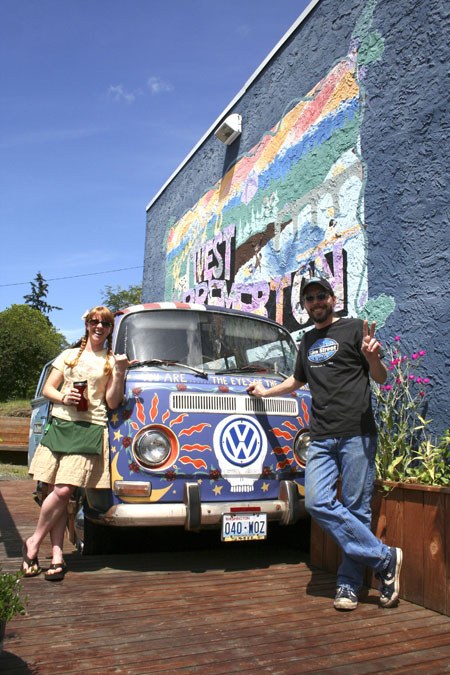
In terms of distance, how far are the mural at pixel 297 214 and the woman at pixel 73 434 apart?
272cm

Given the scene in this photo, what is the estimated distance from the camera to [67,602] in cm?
331

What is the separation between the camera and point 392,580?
329 centimetres

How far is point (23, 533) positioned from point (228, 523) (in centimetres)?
271

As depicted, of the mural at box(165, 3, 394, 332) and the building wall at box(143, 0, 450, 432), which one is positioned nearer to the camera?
the building wall at box(143, 0, 450, 432)

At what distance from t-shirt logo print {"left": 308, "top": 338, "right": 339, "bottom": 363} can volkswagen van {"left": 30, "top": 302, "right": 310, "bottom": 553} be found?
699mm

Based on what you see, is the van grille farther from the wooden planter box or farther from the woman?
the wooden planter box

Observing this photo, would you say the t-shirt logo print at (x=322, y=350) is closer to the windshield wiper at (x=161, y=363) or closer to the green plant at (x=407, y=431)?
the green plant at (x=407, y=431)

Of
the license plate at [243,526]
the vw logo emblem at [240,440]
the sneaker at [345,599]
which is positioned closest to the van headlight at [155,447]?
the vw logo emblem at [240,440]

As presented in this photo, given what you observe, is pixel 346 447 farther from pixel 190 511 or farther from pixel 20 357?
A: pixel 20 357

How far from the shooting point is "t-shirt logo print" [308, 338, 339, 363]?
11.6 ft

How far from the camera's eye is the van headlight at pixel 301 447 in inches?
167

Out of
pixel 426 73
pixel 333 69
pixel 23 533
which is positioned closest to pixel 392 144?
pixel 426 73

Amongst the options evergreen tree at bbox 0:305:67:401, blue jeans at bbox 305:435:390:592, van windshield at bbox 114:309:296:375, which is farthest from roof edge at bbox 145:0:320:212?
evergreen tree at bbox 0:305:67:401

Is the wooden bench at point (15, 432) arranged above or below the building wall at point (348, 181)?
below
